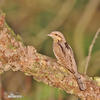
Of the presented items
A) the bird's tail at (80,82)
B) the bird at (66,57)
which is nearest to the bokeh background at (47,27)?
the bird at (66,57)

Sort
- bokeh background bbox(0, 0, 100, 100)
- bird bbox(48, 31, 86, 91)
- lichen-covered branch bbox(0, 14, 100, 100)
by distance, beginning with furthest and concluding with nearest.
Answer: bokeh background bbox(0, 0, 100, 100), bird bbox(48, 31, 86, 91), lichen-covered branch bbox(0, 14, 100, 100)

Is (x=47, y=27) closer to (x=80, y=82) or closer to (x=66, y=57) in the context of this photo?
(x=66, y=57)

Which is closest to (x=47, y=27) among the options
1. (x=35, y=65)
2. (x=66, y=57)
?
(x=66, y=57)

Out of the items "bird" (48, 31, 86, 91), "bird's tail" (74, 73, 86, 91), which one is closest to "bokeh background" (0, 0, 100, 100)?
"bird" (48, 31, 86, 91)

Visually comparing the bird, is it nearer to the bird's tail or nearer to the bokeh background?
the bird's tail

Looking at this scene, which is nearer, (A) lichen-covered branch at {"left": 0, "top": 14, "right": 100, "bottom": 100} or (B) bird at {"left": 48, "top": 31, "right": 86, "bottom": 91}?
(A) lichen-covered branch at {"left": 0, "top": 14, "right": 100, "bottom": 100}
